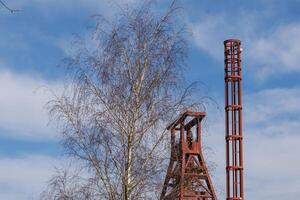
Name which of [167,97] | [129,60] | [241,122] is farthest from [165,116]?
[241,122]

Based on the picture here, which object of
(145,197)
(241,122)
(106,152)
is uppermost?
(241,122)

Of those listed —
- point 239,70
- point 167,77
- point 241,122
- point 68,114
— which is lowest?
point 68,114

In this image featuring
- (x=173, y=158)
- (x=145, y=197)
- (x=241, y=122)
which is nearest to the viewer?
(x=145, y=197)

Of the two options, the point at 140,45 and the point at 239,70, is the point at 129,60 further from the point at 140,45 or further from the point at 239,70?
the point at 239,70

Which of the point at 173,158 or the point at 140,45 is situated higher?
the point at 140,45

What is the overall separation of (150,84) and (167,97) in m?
0.43

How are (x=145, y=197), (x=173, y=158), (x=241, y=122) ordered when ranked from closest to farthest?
(x=145, y=197), (x=173, y=158), (x=241, y=122)

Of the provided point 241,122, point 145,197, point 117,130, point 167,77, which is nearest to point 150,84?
point 167,77

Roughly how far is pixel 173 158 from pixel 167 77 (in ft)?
5.61

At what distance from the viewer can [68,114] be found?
11938mm

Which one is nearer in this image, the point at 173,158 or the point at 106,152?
the point at 106,152

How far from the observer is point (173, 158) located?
12633mm

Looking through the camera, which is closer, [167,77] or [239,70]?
[167,77]

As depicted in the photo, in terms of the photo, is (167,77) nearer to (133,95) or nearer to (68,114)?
(133,95)
